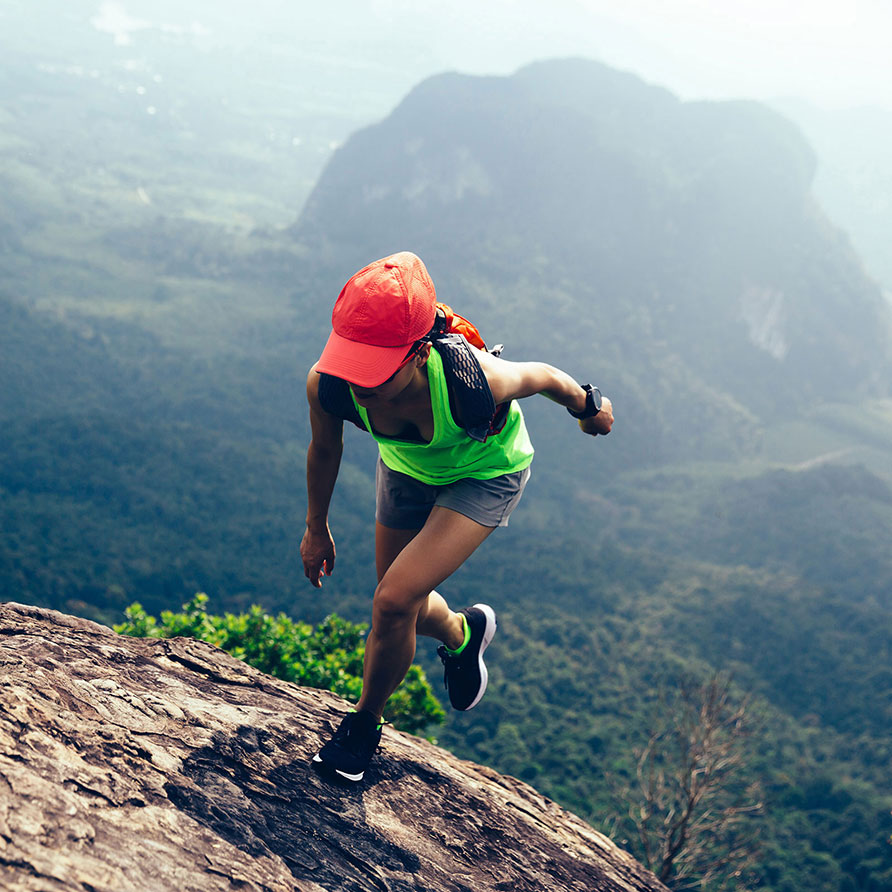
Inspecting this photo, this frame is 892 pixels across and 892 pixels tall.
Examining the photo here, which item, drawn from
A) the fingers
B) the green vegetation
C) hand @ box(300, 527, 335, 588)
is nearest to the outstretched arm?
hand @ box(300, 527, 335, 588)

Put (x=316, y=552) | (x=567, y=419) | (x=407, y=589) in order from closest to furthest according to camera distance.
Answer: (x=407, y=589), (x=316, y=552), (x=567, y=419)

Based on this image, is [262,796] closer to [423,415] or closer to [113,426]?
[423,415]

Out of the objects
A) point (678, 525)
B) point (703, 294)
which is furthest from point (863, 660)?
point (703, 294)

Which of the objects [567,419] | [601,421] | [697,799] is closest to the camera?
→ [601,421]

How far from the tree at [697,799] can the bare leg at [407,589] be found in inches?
390

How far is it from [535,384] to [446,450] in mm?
590

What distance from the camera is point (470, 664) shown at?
5.20 meters

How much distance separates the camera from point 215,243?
6412 inches


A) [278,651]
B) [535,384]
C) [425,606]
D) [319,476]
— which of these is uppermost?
[535,384]

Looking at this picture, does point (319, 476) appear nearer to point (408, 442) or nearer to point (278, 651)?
point (408, 442)

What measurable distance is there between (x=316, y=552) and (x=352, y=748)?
105 centimetres

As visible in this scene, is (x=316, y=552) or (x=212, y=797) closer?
(x=212, y=797)

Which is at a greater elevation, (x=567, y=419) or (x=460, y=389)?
(x=460, y=389)

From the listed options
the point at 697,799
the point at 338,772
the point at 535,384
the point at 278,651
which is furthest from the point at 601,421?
the point at 697,799
